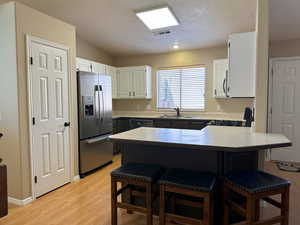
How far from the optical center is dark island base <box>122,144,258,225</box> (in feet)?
6.83

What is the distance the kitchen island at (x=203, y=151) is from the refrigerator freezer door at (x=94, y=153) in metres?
1.38

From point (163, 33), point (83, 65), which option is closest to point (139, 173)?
point (83, 65)

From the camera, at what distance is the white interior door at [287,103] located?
4.17 metres

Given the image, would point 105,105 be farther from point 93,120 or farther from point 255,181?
point 255,181

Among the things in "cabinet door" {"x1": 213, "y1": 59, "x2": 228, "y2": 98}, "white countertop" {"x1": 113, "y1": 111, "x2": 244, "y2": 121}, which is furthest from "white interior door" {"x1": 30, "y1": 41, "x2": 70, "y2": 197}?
"cabinet door" {"x1": 213, "y1": 59, "x2": 228, "y2": 98}

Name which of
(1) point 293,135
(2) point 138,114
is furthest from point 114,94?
(1) point 293,135

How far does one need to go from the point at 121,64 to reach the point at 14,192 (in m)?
3.96

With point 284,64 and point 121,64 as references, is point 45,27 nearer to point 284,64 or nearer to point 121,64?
point 121,64

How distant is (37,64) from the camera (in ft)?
9.21

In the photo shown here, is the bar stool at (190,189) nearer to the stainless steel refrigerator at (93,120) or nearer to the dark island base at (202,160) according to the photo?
the dark island base at (202,160)

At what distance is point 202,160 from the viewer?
7.06ft

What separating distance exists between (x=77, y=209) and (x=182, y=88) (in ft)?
11.9

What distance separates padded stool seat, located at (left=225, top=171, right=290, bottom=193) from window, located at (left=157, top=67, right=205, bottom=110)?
3236mm

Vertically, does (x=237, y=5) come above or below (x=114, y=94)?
above
